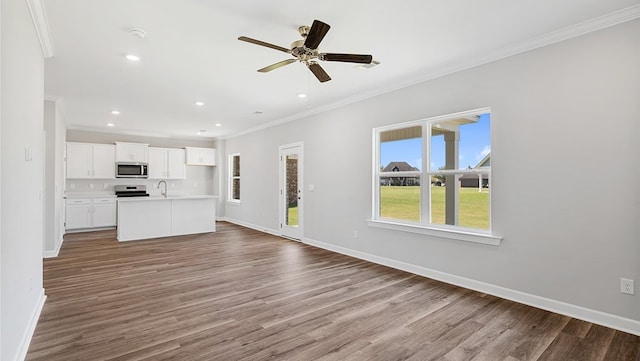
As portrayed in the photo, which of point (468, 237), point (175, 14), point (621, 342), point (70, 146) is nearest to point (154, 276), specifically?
point (175, 14)

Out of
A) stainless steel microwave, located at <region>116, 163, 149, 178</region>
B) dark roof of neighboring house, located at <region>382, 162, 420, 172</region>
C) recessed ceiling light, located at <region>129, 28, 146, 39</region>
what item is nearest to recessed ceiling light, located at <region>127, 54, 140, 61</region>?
recessed ceiling light, located at <region>129, 28, 146, 39</region>

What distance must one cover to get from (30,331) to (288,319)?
2047mm

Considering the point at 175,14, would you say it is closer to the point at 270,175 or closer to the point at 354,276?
the point at 354,276

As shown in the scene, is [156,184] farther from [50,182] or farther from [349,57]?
[349,57]

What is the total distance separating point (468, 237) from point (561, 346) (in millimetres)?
1412

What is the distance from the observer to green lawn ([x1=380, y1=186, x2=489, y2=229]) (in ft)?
12.4

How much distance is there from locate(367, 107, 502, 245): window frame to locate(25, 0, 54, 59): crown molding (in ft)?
13.1

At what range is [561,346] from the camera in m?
2.45

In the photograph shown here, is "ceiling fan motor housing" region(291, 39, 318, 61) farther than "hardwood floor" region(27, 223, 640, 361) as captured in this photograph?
Yes

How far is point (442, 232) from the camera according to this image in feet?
13.0

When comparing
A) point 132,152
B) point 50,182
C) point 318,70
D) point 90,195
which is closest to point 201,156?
point 132,152

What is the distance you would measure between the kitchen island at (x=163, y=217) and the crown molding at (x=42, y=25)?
12.7 ft

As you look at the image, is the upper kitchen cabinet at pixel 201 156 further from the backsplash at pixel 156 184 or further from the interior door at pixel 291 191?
the interior door at pixel 291 191

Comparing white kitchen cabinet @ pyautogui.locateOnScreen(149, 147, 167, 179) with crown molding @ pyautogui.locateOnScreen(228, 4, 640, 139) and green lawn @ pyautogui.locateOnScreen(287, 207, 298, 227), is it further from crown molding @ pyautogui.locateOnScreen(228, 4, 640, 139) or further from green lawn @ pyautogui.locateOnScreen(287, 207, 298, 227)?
crown molding @ pyautogui.locateOnScreen(228, 4, 640, 139)
